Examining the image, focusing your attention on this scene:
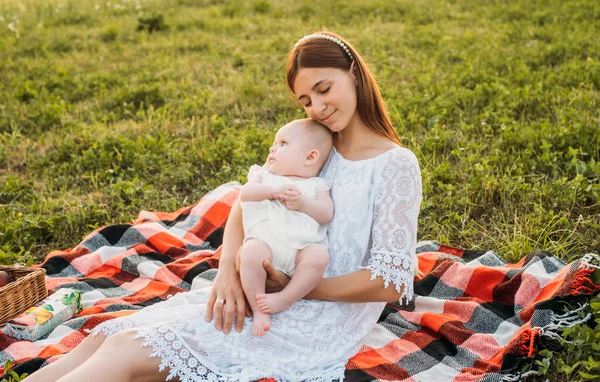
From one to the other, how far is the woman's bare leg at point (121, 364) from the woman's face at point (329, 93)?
3.99 ft

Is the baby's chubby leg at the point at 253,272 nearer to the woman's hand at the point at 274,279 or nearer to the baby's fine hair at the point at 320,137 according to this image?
the woman's hand at the point at 274,279

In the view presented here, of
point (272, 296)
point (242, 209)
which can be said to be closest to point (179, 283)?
point (242, 209)

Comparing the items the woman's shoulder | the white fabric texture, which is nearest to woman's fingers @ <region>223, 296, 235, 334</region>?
the white fabric texture

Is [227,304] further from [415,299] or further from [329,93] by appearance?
[415,299]

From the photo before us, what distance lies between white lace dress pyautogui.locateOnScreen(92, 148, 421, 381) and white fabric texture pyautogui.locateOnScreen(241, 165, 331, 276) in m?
0.14

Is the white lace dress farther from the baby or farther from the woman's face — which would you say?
the woman's face

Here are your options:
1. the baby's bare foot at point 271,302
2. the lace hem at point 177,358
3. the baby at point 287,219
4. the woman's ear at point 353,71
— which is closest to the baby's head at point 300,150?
the baby at point 287,219

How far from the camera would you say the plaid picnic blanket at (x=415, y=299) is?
9.28 ft

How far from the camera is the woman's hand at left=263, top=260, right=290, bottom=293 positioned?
8.42 ft

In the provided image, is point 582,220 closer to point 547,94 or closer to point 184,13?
point 547,94

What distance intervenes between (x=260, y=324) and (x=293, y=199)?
20.5 inches

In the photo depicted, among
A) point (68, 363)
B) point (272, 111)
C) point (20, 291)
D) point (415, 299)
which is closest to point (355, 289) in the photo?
point (415, 299)

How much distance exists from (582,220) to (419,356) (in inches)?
60.5

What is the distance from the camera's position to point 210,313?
2.59 meters
